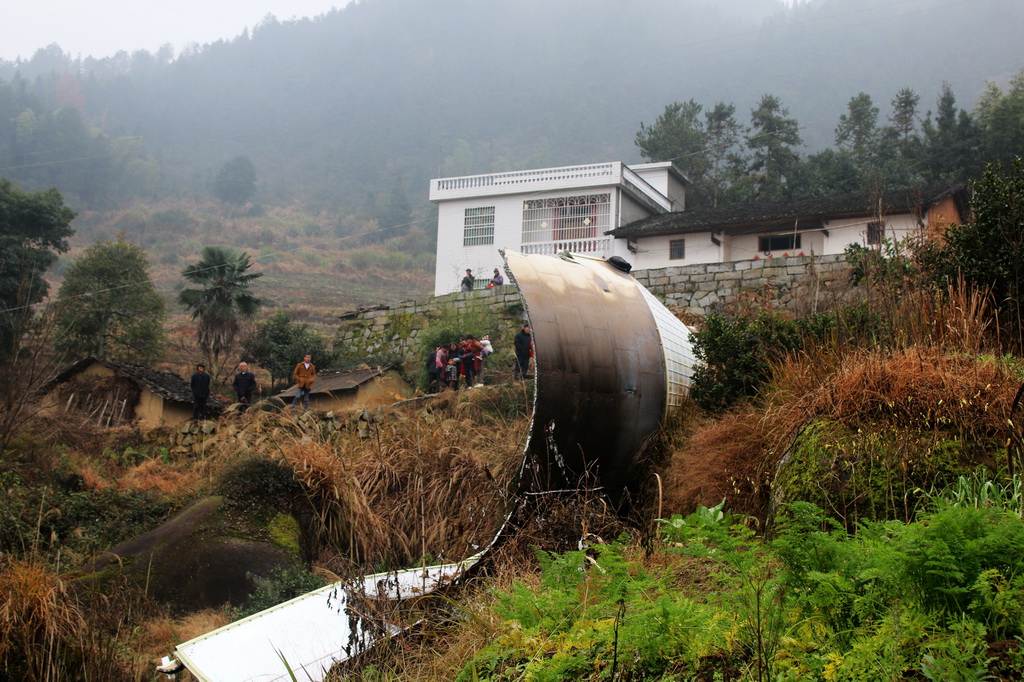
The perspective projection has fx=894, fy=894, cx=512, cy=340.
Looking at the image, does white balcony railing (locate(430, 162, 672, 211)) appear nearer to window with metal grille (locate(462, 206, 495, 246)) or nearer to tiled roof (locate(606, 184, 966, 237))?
window with metal grille (locate(462, 206, 495, 246))

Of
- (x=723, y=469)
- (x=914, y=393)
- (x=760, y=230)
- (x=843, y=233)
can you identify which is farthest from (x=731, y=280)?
(x=914, y=393)

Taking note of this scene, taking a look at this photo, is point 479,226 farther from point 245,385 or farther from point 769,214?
point 245,385

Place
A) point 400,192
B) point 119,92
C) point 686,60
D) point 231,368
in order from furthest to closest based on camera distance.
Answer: point 686,60
point 119,92
point 400,192
point 231,368

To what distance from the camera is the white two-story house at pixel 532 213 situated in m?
35.4

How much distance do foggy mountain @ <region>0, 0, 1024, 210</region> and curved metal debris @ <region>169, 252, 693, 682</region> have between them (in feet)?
364

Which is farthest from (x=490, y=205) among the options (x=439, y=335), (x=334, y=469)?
(x=334, y=469)

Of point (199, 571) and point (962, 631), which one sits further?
point (199, 571)

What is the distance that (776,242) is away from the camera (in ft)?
103

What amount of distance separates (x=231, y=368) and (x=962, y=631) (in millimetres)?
33890

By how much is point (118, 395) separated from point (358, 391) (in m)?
7.13

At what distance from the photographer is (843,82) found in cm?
14762

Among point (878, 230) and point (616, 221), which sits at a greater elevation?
point (616, 221)

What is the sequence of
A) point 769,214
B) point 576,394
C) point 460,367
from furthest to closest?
point 769,214 → point 460,367 → point 576,394

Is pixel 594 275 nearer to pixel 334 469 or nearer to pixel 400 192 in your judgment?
pixel 334 469
